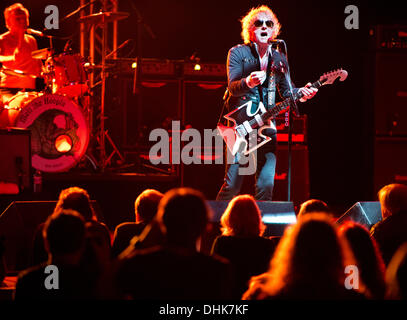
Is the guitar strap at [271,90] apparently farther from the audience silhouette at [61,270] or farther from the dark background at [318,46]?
the dark background at [318,46]

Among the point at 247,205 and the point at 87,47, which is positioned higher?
the point at 87,47

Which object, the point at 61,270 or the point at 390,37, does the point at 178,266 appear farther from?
the point at 390,37

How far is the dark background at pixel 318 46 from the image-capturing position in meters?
9.89

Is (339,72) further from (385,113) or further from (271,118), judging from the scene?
(385,113)

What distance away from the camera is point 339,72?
18.7 ft

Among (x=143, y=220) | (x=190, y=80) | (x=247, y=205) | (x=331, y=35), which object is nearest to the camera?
(x=247, y=205)

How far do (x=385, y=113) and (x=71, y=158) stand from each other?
4.65 metres

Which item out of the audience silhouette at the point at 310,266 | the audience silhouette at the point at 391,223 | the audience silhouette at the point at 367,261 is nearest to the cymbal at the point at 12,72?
the audience silhouette at the point at 391,223

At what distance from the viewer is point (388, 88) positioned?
28.5 ft

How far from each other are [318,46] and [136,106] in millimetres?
3330

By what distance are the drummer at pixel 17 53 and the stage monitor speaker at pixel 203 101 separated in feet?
7.67

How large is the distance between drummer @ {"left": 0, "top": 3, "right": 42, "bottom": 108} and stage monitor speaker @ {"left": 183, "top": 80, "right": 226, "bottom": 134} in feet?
7.67

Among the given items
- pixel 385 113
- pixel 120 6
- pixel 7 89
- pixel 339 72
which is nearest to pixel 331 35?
pixel 385 113

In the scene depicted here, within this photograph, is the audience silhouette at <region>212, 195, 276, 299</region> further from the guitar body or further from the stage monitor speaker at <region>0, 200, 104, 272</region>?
the guitar body
